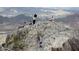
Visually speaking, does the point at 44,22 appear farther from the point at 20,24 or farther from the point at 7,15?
the point at 7,15

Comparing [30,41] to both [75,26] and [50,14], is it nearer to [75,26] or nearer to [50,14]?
[50,14]
